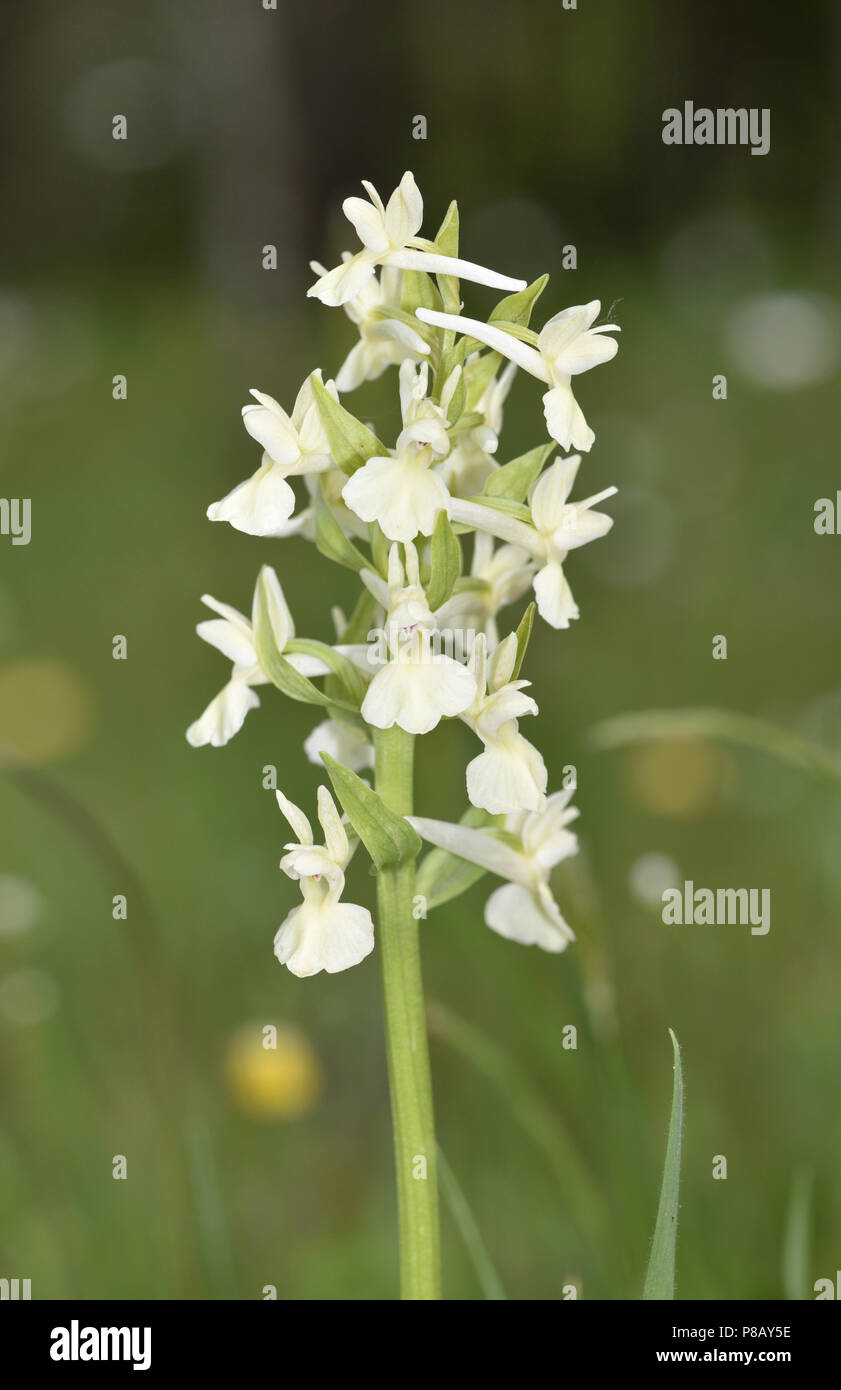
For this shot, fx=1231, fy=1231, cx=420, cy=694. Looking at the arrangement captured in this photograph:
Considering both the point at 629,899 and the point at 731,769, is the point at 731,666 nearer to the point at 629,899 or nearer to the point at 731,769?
the point at 731,769

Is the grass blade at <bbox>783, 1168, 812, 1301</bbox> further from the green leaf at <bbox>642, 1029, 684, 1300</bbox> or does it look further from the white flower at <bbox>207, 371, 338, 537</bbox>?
the white flower at <bbox>207, 371, 338, 537</bbox>

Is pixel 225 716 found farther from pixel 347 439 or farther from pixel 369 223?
pixel 369 223

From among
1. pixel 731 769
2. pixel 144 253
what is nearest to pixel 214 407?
pixel 144 253

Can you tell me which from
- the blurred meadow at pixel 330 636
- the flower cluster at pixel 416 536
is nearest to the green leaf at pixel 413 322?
the flower cluster at pixel 416 536

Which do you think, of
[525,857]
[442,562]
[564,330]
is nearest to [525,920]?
[525,857]

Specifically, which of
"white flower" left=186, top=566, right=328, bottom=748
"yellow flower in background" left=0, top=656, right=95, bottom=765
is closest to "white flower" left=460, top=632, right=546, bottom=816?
"white flower" left=186, top=566, right=328, bottom=748

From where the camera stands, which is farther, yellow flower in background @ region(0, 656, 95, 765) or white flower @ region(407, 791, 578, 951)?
yellow flower in background @ region(0, 656, 95, 765)
